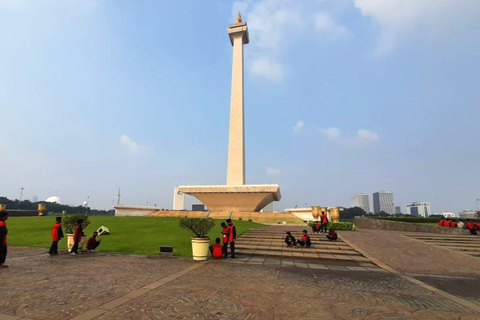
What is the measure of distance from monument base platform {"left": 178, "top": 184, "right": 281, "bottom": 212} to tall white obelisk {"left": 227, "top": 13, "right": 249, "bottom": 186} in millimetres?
1917

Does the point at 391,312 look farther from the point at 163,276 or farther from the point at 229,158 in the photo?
the point at 229,158

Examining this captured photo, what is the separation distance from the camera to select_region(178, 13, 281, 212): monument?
1676 inches

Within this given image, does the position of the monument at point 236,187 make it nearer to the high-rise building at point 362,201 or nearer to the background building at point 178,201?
the background building at point 178,201

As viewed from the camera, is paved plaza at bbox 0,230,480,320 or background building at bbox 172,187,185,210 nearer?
paved plaza at bbox 0,230,480,320

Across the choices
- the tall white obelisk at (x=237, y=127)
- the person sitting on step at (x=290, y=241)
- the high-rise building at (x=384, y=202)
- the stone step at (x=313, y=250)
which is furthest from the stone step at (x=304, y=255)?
the high-rise building at (x=384, y=202)

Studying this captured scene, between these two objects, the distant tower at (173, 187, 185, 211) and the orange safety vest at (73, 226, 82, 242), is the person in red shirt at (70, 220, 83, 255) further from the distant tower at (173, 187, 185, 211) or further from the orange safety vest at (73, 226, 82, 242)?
the distant tower at (173, 187, 185, 211)

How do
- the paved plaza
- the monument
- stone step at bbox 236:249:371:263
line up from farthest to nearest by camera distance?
1. the monument
2. stone step at bbox 236:249:371:263
3. the paved plaza

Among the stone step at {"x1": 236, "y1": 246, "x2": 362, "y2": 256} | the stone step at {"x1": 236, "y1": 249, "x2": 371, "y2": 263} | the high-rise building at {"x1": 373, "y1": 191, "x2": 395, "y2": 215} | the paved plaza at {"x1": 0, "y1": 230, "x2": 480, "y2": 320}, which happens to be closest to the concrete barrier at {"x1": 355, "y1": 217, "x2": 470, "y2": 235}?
the paved plaza at {"x1": 0, "y1": 230, "x2": 480, "y2": 320}

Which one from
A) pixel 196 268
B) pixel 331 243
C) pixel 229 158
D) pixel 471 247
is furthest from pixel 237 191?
pixel 196 268

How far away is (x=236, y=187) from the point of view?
4256 centimetres

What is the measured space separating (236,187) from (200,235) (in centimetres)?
3147

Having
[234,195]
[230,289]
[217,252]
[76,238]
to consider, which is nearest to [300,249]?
[217,252]

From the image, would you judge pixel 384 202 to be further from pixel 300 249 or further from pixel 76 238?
pixel 76 238

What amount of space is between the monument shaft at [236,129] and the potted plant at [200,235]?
107 feet
